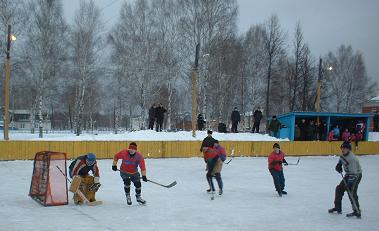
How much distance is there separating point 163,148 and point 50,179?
571 inches

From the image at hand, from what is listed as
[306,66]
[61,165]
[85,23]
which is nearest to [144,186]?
[61,165]

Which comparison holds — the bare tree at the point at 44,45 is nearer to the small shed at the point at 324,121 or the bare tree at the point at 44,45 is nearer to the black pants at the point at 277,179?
the small shed at the point at 324,121

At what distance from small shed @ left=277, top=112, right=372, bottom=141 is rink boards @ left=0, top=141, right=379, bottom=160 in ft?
6.02

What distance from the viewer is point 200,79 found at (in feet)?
131

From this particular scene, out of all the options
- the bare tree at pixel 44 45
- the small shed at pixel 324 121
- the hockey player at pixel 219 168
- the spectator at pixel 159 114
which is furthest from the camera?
the bare tree at pixel 44 45

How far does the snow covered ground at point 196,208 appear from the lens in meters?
9.31

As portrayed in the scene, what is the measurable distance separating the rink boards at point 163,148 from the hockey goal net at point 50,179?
11021mm

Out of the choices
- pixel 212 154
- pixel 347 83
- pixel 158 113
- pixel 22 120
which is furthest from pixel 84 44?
pixel 22 120

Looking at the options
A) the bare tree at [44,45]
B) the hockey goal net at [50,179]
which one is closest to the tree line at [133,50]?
the bare tree at [44,45]

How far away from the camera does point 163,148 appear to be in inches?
1021

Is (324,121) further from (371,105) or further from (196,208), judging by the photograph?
(371,105)

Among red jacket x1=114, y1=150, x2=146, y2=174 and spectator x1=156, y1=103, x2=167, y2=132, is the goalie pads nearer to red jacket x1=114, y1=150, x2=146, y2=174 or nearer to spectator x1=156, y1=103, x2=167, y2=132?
red jacket x1=114, y1=150, x2=146, y2=174

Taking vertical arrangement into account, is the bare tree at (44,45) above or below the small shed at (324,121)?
above

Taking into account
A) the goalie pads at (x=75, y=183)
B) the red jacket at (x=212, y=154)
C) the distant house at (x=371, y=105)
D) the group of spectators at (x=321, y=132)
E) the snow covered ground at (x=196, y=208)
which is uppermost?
the distant house at (x=371, y=105)
